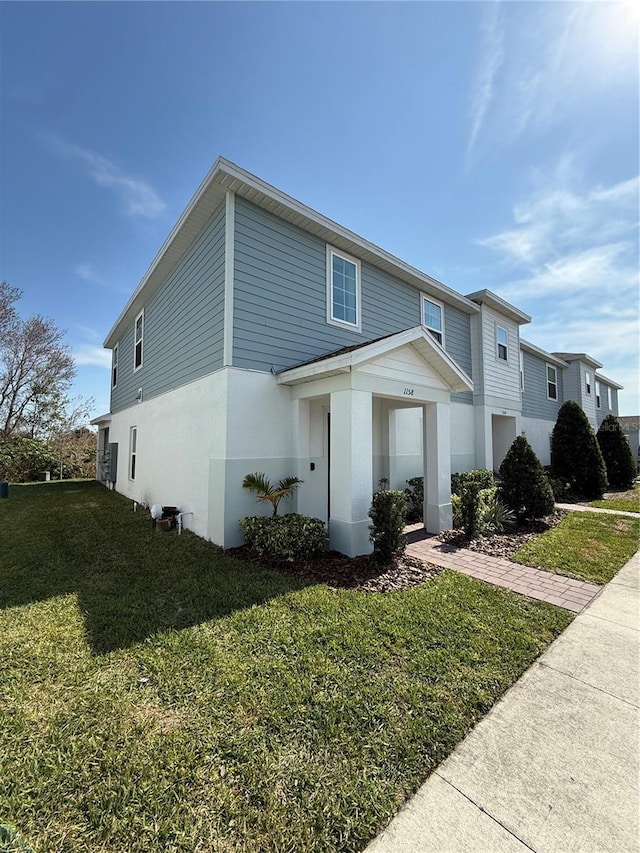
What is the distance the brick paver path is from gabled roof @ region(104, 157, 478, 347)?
685 centimetres

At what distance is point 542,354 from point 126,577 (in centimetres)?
1901

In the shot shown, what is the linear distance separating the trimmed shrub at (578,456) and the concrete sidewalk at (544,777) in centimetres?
1100

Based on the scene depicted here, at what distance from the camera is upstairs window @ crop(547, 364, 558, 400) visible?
60.1 ft

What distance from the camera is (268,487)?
21.7 ft

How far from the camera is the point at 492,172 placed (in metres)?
8.55

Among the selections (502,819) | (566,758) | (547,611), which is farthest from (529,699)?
(547,611)

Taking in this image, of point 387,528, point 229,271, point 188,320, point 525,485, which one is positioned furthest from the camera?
point 525,485

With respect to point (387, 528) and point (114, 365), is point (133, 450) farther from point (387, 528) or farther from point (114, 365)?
point (387, 528)

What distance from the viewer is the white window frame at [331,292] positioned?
803 centimetres

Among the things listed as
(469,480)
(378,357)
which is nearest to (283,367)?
(378,357)

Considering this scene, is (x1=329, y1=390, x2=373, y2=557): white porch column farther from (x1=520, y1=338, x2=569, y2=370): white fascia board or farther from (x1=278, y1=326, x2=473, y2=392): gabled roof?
(x1=520, y1=338, x2=569, y2=370): white fascia board

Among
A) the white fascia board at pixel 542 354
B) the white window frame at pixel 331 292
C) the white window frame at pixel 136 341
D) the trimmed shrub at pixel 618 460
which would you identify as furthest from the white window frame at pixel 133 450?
the trimmed shrub at pixel 618 460

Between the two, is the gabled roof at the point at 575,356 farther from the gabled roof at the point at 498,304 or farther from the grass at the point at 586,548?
the grass at the point at 586,548

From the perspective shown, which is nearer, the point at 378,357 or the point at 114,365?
the point at 378,357
